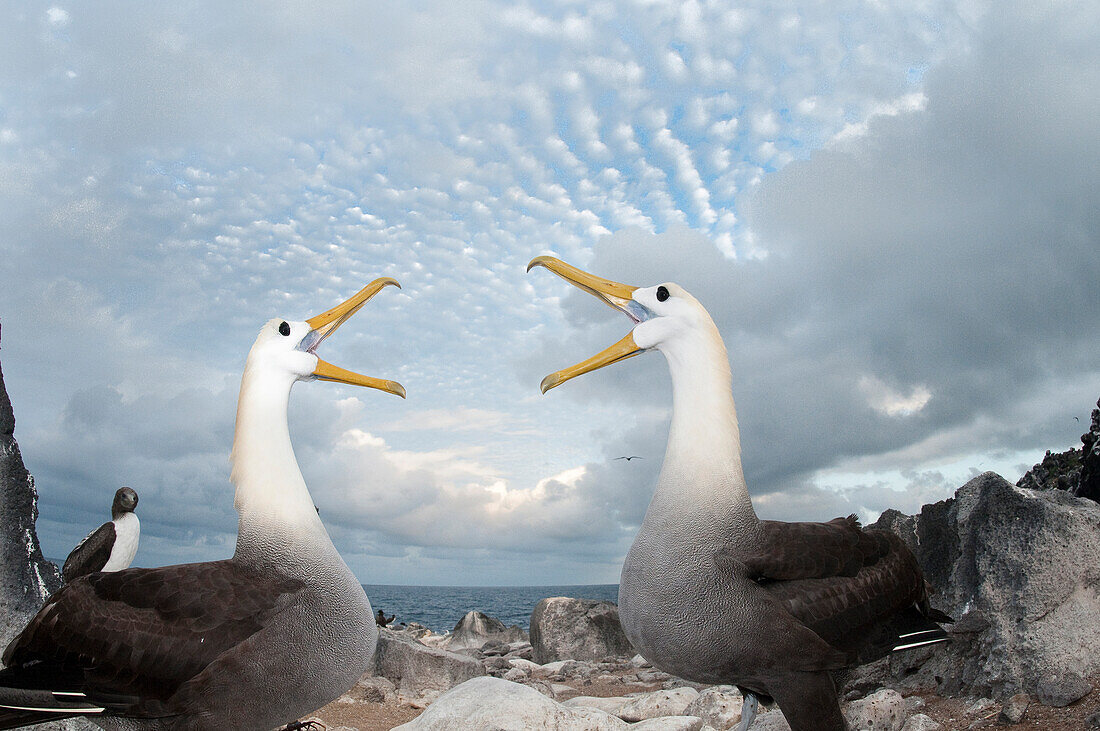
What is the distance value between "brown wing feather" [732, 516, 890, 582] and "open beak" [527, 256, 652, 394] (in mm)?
1496

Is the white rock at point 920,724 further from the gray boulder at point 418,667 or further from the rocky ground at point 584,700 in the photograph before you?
the gray boulder at point 418,667

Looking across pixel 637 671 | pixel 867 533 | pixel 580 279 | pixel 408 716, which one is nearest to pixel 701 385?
pixel 580 279

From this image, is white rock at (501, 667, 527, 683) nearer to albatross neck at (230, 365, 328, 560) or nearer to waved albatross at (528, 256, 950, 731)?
waved albatross at (528, 256, 950, 731)

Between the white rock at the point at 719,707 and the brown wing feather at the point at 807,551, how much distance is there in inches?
107

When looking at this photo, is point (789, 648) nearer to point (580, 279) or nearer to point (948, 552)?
point (580, 279)

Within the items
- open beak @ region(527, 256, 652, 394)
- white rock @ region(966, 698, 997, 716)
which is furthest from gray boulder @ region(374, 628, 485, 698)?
open beak @ region(527, 256, 652, 394)

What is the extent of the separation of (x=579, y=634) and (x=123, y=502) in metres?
7.59

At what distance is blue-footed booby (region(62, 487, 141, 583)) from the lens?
979 centimetres

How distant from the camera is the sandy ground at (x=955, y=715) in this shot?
242 inches

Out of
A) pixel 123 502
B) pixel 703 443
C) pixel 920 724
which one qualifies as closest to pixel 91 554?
pixel 123 502

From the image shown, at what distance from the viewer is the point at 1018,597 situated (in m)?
6.87

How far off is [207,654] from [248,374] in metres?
1.90

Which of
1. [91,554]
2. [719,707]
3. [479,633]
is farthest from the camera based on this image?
[479,633]

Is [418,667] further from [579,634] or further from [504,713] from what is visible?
[504,713]
